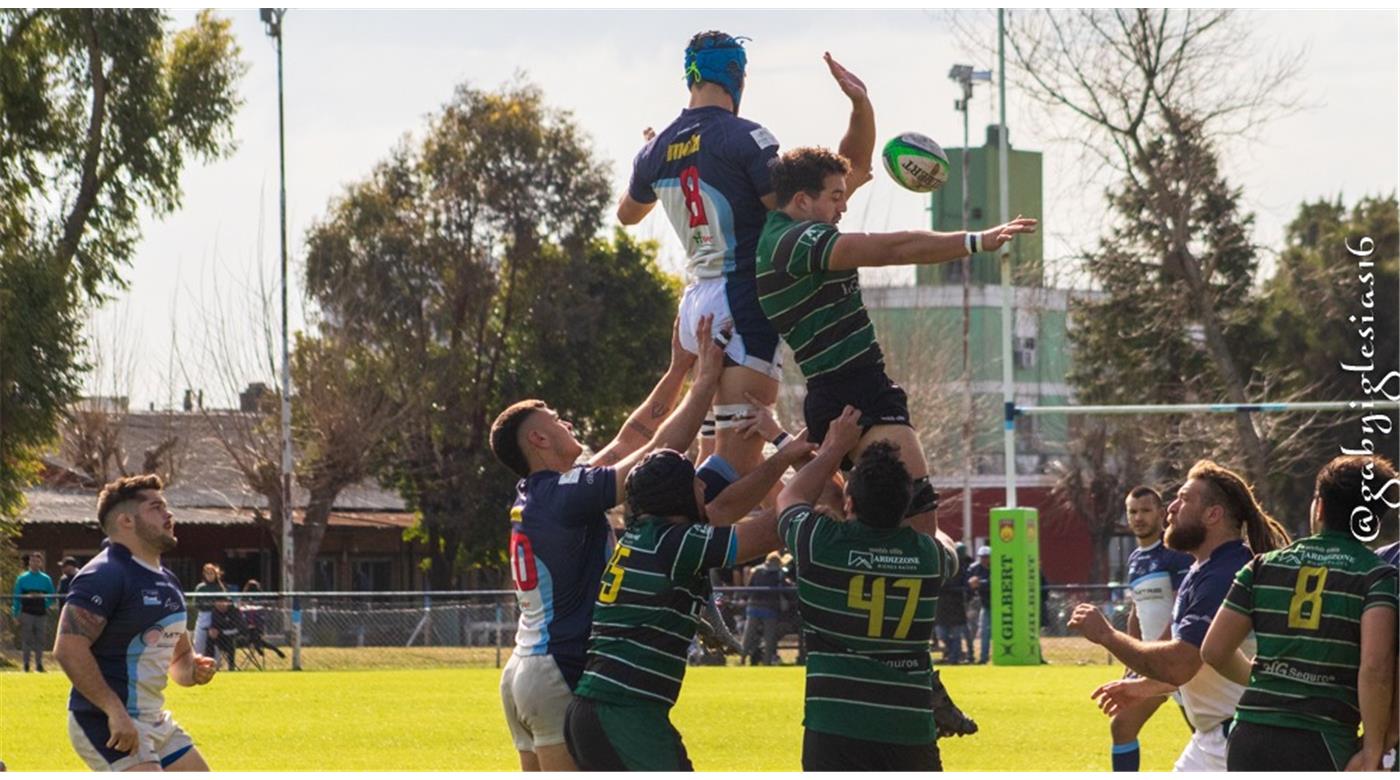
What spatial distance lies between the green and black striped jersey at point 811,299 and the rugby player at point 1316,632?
207cm

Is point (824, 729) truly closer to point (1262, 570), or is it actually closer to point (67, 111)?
point (1262, 570)

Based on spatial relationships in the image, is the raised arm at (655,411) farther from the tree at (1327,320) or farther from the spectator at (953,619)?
the tree at (1327,320)

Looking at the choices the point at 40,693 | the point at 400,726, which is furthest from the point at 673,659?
the point at 40,693

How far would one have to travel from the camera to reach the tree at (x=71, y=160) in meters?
35.8

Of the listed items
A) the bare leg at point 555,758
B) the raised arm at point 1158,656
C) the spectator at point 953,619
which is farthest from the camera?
the spectator at point 953,619

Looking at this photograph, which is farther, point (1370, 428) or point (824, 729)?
point (1370, 428)

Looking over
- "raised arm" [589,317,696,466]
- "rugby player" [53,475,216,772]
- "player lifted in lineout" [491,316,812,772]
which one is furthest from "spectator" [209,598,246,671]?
"player lifted in lineout" [491,316,812,772]

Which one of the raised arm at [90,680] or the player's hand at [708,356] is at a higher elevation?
the player's hand at [708,356]

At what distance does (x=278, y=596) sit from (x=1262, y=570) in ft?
80.6

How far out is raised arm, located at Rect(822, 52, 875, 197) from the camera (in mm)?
9734

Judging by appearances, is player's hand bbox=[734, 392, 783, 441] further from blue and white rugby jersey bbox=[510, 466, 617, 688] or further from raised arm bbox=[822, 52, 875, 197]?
raised arm bbox=[822, 52, 875, 197]

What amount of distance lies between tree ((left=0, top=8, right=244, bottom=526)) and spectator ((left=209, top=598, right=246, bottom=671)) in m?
7.76

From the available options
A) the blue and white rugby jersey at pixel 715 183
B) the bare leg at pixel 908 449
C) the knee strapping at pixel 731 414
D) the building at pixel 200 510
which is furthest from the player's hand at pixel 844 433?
the building at pixel 200 510

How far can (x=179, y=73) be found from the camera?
1602 inches
